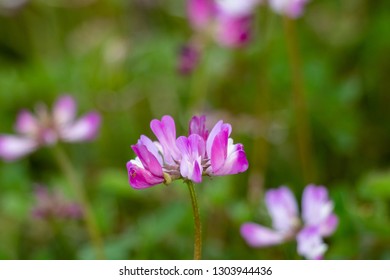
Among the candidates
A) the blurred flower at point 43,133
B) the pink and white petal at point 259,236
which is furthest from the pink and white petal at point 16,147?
the pink and white petal at point 259,236

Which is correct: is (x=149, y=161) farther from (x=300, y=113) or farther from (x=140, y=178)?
(x=300, y=113)

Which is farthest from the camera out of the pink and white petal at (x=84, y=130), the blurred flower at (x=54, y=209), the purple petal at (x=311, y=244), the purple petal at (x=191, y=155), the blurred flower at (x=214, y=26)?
the blurred flower at (x=214, y=26)

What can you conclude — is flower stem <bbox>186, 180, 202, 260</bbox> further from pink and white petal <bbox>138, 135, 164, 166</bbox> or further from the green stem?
the green stem

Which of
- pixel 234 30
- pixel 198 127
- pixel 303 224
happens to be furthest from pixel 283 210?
pixel 234 30

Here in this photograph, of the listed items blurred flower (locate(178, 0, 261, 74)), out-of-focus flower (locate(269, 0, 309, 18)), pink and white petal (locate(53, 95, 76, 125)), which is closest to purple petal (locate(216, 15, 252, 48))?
blurred flower (locate(178, 0, 261, 74))

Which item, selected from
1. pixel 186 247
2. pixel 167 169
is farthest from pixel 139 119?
pixel 167 169

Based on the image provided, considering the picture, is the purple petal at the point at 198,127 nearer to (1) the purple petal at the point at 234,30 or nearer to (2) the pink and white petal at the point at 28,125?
(2) the pink and white petal at the point at 28,125
